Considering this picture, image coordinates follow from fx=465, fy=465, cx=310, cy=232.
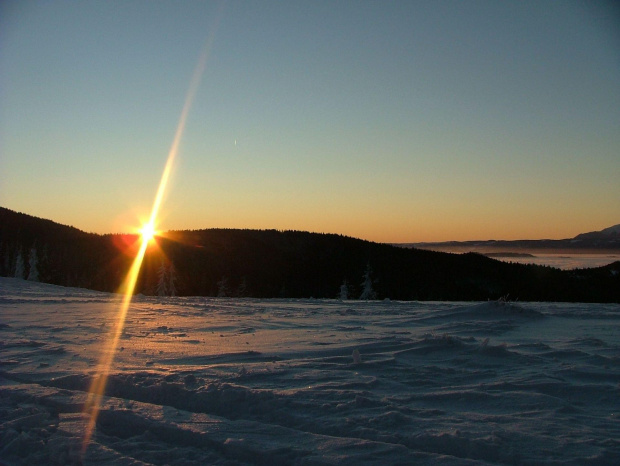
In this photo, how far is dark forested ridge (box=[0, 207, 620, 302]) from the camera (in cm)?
6269

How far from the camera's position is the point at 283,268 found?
246ft

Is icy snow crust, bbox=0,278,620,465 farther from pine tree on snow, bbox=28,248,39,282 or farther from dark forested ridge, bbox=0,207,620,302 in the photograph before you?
dark forested ridge, bbox=0,207,620,302

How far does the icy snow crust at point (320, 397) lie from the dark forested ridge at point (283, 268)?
1984 inches

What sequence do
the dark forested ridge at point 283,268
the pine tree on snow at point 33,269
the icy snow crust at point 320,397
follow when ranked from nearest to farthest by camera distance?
the icy snow crust at point 320,397 < the pine tree on snow at point 33,269 < the dark forested ridge at point 283,268

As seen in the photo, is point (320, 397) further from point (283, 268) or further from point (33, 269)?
point (283, 268)

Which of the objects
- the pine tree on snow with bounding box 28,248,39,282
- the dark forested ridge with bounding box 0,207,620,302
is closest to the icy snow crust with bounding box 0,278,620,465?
the pine tree on snow with bounding box 28,248,39,282

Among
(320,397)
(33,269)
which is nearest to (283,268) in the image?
(33,269)

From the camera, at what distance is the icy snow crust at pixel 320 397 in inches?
122

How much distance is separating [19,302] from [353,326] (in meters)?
10.3

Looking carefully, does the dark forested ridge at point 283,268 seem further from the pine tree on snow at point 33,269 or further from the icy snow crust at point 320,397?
the icy snow crust at point 320,397

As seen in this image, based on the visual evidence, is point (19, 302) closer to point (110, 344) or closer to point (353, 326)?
point (110, 344)

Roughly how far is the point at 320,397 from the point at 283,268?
7111cm

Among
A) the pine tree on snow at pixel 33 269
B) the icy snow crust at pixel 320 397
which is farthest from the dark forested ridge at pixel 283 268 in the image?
the icy snow crust at pixel 320 397

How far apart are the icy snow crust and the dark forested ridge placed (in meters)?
50.4
